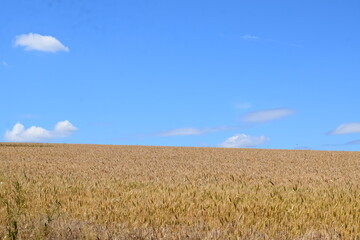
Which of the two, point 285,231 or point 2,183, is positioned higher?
point 2,183

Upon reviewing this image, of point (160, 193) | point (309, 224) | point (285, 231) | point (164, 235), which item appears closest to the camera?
point (164, 235)

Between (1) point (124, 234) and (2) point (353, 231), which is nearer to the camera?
(1) point (124, 234)

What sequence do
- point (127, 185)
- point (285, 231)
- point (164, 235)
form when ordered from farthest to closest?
point (127, 185)
point (285, 231)
point (164, 235)

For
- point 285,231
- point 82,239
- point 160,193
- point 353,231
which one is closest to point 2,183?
point 160,193

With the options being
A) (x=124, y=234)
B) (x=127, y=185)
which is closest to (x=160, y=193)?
(x=127, y=185)

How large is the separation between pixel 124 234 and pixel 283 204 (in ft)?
9.66

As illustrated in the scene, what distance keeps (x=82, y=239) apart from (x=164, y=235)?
93cm

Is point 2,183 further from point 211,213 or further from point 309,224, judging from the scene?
point 309,224

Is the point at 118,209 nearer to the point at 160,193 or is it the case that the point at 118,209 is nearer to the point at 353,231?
the point at 160,193

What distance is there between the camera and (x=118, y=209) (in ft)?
20.3

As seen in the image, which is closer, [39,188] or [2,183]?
[39,188]

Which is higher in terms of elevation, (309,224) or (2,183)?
(2,183)

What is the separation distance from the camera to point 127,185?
29.5 ft

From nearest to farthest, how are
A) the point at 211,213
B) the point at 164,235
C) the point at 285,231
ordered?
the point at 164,235
the point at 285,231
the point at 211,213
